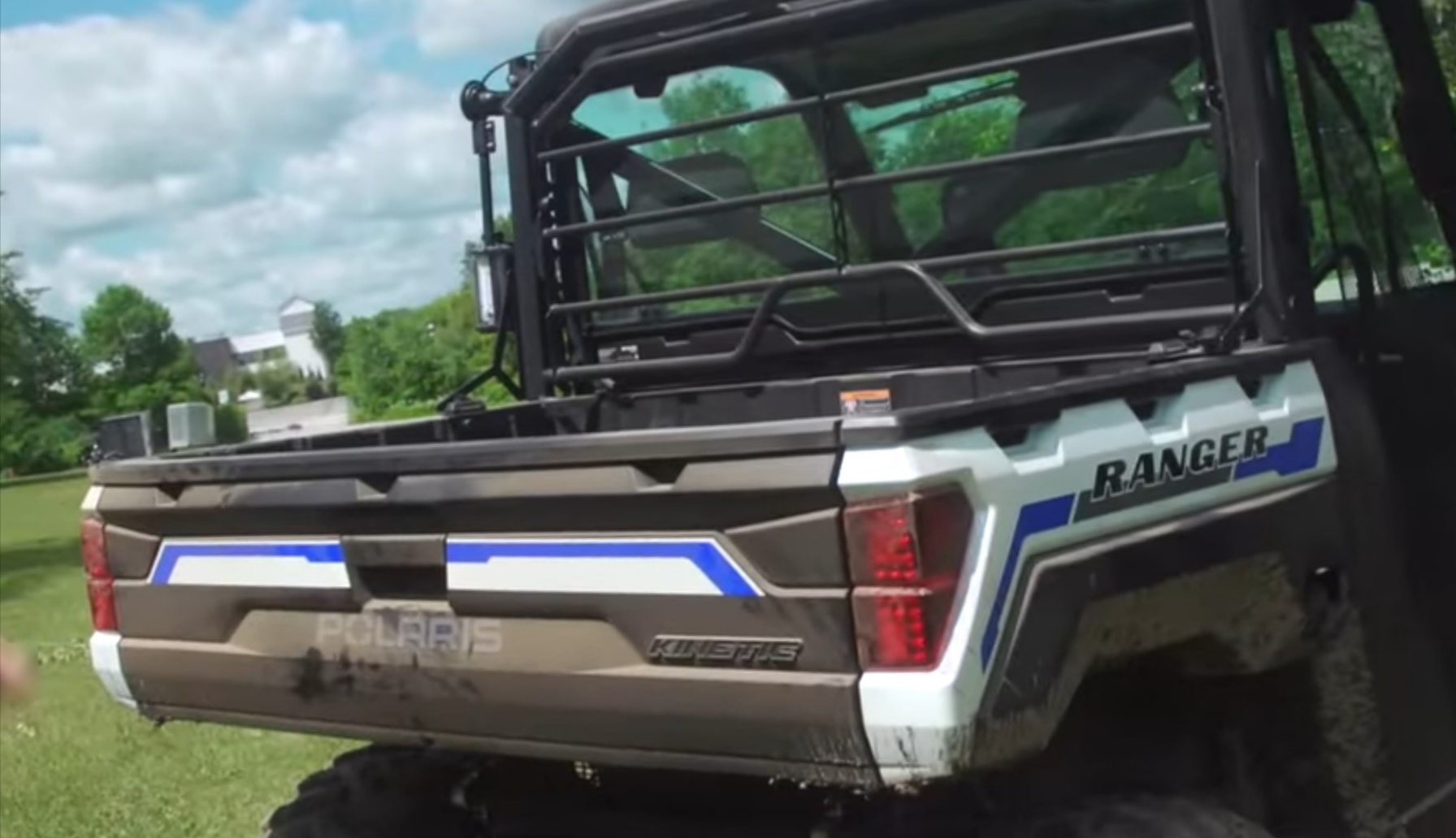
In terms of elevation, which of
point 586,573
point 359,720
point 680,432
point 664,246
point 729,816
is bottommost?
point 729,816

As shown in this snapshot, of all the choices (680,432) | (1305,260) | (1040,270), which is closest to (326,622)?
(680,432)

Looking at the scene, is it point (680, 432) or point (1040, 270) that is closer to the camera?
point (680, 432)

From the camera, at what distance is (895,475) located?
8.87 feet

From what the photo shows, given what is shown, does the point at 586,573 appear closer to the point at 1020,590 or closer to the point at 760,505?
the point at 760,505

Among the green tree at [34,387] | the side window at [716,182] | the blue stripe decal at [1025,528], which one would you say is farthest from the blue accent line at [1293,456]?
the green tree at [34,387]

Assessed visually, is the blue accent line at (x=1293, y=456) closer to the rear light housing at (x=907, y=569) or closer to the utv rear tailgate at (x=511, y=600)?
the rear light housing at (x=907, y=569)

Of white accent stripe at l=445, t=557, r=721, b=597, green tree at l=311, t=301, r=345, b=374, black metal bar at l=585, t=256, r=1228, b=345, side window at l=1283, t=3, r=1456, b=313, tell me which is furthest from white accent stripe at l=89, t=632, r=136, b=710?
green tree at l=311, t=301, r=345, b=374

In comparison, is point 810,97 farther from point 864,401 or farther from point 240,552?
point 240,552

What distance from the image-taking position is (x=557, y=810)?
406 cm

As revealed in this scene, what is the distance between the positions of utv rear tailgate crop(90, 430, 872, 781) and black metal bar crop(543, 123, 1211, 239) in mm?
1402

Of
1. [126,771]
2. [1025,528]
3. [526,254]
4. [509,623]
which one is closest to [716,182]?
[526,254]

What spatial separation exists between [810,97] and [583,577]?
184 centimetres

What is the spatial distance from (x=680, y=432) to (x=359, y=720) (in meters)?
0.93

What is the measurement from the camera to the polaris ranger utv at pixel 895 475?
9.35 feet
